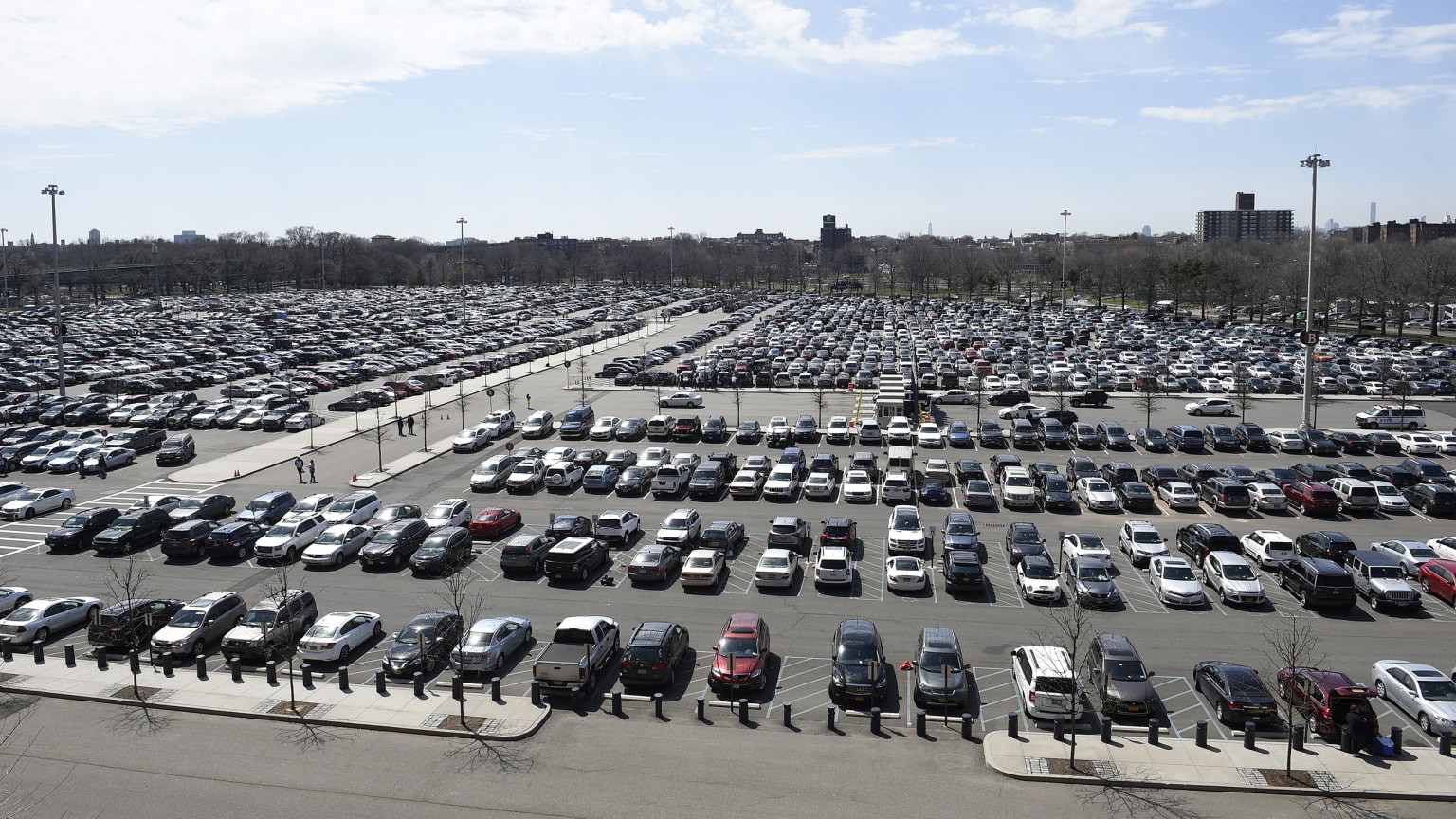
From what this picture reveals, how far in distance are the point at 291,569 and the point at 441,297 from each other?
468ft

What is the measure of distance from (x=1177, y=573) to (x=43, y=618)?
97.6 feet

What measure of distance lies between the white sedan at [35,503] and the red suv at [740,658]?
30672mm

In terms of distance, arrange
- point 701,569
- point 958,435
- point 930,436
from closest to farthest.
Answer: point 701,569
point 930,436
point 958,435

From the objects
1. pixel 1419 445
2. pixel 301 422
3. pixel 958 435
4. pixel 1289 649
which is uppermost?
pixel 301 422

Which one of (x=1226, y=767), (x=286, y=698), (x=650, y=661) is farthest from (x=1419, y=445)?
(x=286, y=698)

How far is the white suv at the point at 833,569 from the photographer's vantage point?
2833 cm

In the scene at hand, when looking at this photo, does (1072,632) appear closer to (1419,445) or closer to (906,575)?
(906,575)

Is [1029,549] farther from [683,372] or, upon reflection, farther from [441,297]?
[441,297]

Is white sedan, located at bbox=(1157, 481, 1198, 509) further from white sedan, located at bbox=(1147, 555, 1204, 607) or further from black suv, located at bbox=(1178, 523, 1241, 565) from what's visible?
white sedan, located at bbox=(1147, 555, 1204, 607)

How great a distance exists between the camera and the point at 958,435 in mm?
50750

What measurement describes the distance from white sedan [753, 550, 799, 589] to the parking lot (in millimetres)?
303

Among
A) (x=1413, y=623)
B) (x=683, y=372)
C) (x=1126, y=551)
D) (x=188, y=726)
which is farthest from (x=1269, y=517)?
(x=683, y=372)

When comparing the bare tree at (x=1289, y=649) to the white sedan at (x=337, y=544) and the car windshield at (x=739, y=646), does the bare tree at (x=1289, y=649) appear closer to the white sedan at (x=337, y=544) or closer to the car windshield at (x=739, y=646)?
the car windshield at (x=739, y=646)

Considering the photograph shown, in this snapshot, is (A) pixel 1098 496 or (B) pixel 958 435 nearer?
(A) pixel 1098 496
